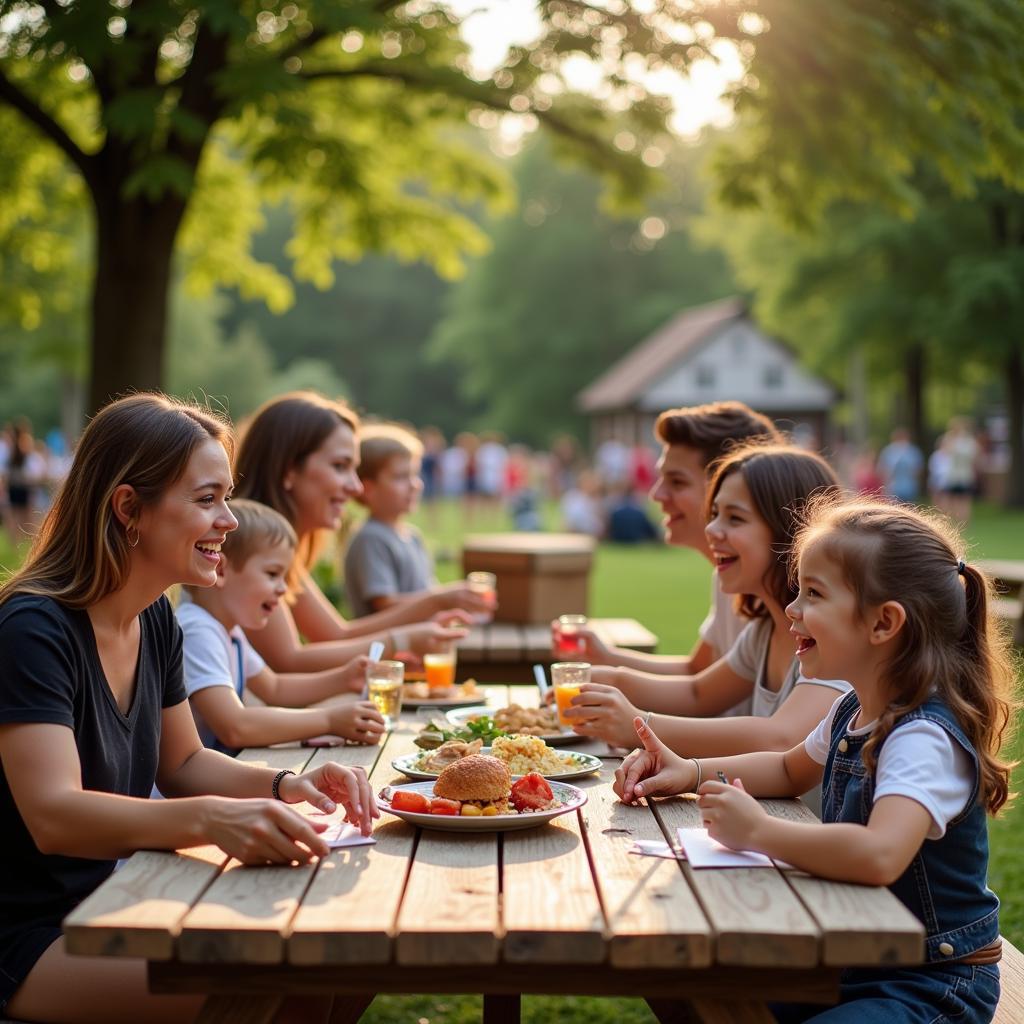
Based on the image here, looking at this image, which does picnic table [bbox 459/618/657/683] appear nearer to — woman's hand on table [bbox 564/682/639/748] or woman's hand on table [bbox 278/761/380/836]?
woman's hand on table [bbox 564/682/639/748]

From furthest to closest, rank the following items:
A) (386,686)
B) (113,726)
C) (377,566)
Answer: (377,566) → (386,686) → (113,726)

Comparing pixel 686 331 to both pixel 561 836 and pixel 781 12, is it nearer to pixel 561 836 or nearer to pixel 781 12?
pixel 781 12

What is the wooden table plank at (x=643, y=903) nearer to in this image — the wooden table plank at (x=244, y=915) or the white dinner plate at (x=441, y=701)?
the wooden table plank at (x=244, y=915)

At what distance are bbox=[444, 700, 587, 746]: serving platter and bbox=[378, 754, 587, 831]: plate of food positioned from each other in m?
0.78

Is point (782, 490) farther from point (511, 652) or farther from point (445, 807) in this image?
point (511, 652)

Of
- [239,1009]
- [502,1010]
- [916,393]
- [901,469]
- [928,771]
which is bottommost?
[502,1010]

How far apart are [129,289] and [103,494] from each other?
8.54 meters

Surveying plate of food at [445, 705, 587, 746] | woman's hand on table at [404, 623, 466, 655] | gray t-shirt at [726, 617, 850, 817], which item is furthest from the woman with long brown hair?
gray t-shirt at [726, 617, 850, 817]

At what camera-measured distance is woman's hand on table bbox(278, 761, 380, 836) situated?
2.54 meters

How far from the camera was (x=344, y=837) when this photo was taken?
252 centimetres

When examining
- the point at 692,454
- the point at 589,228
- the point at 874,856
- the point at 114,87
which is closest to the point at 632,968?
the point at 874,856

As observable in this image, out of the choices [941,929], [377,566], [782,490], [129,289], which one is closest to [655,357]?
[129,289]

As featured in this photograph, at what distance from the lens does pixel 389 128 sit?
13.0 metres

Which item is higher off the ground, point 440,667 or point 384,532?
point 384,532
